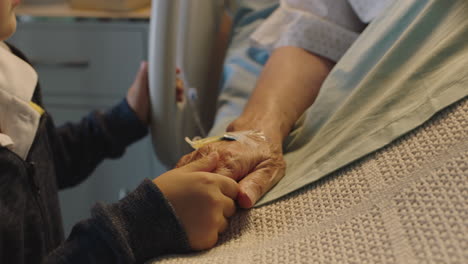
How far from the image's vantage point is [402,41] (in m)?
0.62

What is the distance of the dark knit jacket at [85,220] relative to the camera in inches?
19.1

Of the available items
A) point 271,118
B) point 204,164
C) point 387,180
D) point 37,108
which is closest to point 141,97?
point 37,108

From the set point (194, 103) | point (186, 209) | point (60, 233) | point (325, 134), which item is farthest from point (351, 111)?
point (60, 233)

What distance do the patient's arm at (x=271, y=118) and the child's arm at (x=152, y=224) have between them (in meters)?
0.06

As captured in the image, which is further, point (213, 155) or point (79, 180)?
point (79, 180)

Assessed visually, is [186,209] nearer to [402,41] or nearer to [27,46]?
[402,41]

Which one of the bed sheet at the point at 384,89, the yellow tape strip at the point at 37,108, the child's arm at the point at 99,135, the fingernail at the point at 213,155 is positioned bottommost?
the child's arm at the point at 99,135

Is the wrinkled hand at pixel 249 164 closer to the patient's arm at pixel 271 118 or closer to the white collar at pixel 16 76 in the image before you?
the patient's arm at pixel 271 118

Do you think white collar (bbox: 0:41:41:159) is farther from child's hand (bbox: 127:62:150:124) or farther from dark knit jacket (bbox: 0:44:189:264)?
child's hand (bbox: 127:62:150:124)

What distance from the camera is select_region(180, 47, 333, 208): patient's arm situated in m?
0.58

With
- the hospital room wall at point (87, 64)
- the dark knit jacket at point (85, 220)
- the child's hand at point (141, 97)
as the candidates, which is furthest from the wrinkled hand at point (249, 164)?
the hospital room wall at point (87, 64)

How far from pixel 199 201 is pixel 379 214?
18cm

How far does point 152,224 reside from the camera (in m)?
0.49

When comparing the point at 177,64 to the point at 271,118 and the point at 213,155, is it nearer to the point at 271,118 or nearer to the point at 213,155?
the point at 271,118
